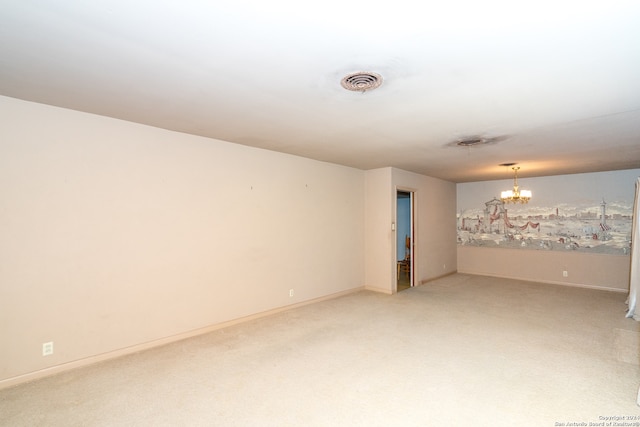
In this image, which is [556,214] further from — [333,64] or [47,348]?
[47,348]

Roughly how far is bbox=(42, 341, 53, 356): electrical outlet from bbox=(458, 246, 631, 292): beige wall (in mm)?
7985

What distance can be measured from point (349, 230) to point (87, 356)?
4.14 meters

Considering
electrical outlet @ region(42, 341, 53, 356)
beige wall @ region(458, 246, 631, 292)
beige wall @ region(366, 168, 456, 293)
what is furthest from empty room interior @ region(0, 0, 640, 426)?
beige wall @ region(458, 246, 631, 292)

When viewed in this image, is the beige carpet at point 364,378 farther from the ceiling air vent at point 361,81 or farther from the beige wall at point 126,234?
the ceiling air vent at point 361,81

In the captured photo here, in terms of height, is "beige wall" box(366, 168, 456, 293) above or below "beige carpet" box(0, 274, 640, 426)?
above

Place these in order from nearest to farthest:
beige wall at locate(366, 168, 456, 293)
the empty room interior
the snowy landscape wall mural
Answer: the empty room interior → beige wall at locate(366, 168, 456, 293) → the snowy landscape wall mural

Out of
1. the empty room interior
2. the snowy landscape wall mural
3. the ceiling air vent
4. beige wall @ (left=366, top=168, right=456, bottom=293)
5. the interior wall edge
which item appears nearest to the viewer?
the empty room interior

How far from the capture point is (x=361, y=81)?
89.0 inches

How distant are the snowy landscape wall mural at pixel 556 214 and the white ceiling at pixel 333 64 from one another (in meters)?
3.51

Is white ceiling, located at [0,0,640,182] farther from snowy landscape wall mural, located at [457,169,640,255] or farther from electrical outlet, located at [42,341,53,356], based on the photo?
snowy landscape wall mural, located at [457,169,640,255]

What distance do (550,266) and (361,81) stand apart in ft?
22.5

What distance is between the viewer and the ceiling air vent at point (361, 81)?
218 centimetres

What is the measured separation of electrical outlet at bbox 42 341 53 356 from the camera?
278 cm

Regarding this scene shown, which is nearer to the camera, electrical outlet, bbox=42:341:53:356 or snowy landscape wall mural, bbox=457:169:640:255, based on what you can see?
electrical outlet, bbox=42:341:53:356
